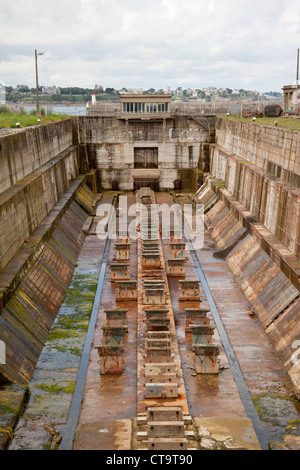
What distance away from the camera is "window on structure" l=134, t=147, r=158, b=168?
47.2 metres

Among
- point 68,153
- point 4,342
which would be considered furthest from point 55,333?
point 68,153

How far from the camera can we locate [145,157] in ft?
155

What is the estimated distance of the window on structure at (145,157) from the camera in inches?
1857

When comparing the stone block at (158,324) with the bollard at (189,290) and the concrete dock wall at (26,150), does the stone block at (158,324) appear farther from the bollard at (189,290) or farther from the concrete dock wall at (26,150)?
the concrete dock wall at (26,150)

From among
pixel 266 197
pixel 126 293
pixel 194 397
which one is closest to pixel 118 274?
pixel 126 293

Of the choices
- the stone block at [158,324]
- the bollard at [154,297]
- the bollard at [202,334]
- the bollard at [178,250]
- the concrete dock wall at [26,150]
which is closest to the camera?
the bollard at [202,334]

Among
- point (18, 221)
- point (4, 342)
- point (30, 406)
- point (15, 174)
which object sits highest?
point (15, 174)

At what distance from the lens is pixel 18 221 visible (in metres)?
22.7

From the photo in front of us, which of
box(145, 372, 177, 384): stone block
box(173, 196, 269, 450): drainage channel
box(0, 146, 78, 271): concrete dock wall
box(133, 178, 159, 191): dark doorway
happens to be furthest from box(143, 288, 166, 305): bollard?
Answer: box(133, 178, 159, 191): dark doorway

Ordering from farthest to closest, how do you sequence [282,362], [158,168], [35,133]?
1. [158,168]
2. [35,133]
3. [282,362]

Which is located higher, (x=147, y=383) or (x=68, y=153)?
(x=68, y=153)

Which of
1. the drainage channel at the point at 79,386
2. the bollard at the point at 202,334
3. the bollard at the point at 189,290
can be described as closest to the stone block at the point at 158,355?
the bollard at the point at 202,334

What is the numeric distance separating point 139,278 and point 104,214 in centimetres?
1519
